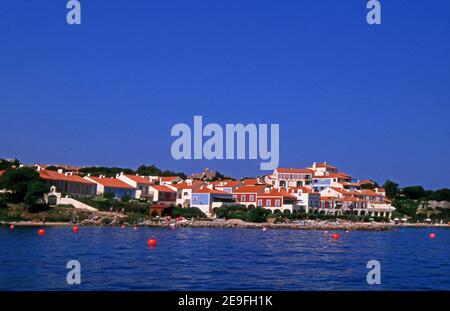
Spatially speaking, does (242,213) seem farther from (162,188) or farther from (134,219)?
(134,219)

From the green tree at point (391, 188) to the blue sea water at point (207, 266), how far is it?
262 ft

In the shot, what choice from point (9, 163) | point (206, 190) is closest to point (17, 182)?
point (206, 190)

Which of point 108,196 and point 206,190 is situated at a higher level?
point 206,190

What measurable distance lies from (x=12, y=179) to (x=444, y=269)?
4656 cm

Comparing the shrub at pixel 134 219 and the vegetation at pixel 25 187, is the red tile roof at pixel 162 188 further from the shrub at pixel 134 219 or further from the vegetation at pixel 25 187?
the vegetation at pixel 25 187

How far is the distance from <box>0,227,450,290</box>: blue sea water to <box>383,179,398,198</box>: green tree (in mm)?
79951

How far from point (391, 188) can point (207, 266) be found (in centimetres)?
9675

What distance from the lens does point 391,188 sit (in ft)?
378

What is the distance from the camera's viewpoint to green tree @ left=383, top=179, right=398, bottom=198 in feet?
375

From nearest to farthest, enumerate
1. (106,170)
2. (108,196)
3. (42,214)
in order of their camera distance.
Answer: (42,214) → (108,196) → (106,170)

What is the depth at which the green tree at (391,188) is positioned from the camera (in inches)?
4505

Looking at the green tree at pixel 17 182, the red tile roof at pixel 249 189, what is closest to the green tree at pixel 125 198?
the green tree at pixel 17 182
